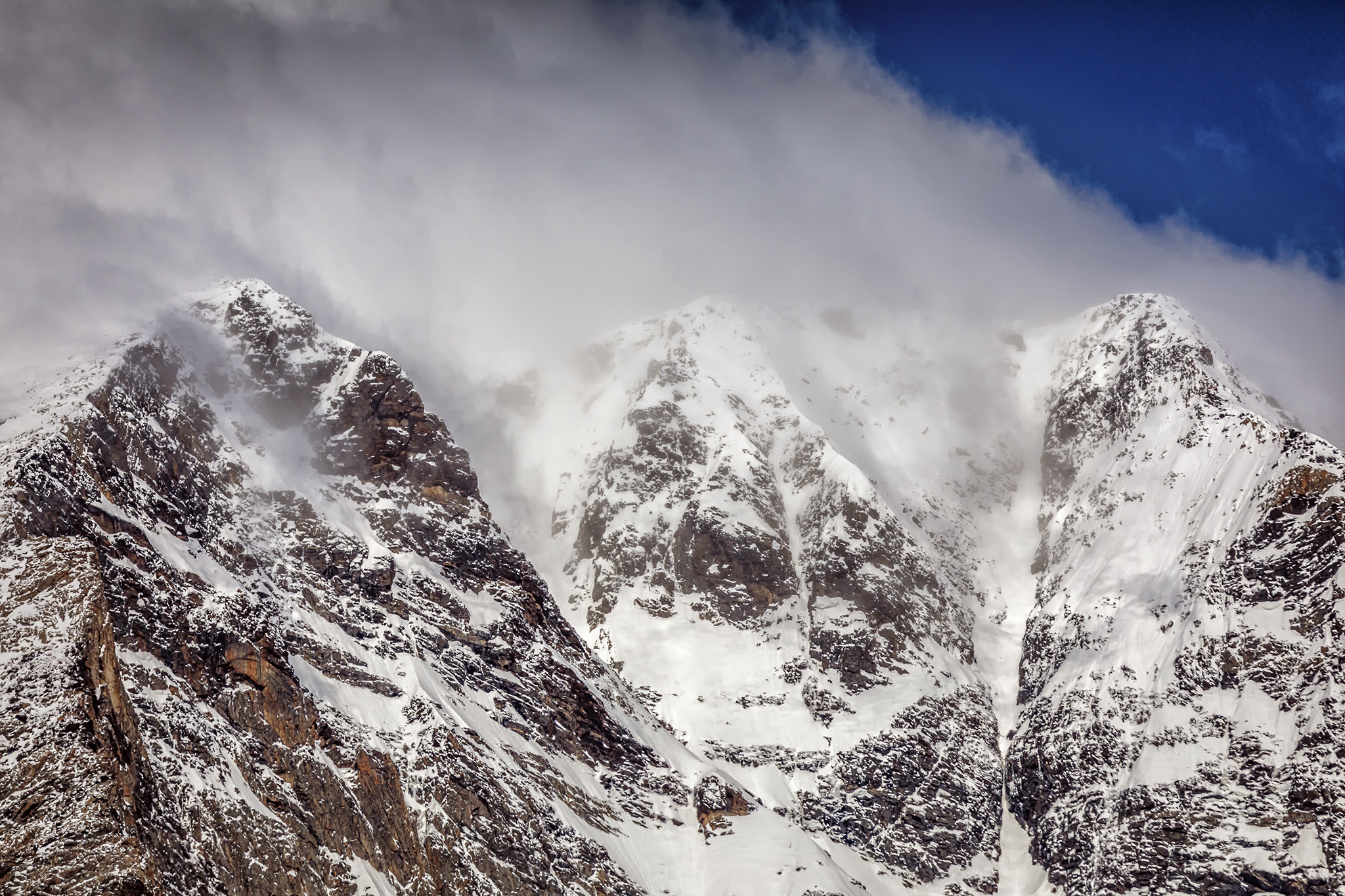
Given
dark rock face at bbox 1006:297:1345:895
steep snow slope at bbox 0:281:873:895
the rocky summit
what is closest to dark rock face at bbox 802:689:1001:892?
the rocky summit

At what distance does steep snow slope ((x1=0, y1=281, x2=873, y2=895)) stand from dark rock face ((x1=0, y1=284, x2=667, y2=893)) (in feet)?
0.93

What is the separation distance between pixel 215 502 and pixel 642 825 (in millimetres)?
65302

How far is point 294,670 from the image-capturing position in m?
134

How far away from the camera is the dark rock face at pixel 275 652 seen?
64500 mm

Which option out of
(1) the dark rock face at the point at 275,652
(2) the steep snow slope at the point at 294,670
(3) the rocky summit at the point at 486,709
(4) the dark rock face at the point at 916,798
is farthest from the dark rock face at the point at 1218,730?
(1) the dark rock face at the point at 275,652

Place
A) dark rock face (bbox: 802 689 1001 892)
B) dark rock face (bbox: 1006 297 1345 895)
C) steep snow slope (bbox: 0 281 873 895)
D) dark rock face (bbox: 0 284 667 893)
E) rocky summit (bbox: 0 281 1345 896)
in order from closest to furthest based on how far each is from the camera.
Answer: dark rock face (bbox: 0 284 667 893) → steep snow slope (bbox: 0 281 873 895) → rocky summit (bbox: 0 281 1345 896) → dark rock face (bbox: 1006 297 1345 895) → dark rock face (bbox: 802 689 1001 892)

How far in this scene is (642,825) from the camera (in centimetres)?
16112

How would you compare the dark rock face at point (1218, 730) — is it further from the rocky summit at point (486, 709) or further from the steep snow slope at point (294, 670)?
the steep snow slope at point (294, 670)

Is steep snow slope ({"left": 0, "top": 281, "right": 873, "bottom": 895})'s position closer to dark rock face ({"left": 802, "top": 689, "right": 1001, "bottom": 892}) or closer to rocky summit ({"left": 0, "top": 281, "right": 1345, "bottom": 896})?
rocky summit ({"left": 0, "top": 281, "right": 1345, "bottom": 896})

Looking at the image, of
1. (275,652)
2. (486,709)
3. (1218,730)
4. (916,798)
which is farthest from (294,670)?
(1218,730)

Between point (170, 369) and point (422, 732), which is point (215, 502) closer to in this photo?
point (170, 369)

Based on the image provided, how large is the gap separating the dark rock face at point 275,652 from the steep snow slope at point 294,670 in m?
0.28

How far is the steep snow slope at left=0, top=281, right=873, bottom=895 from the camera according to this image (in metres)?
65.8

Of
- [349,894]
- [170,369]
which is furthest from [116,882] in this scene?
[170,369]
